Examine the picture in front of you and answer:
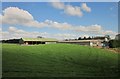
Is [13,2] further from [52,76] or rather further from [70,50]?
[70,50]

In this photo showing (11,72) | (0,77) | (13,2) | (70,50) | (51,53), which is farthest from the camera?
(70,50)

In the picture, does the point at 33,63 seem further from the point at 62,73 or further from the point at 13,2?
the point at 13,2

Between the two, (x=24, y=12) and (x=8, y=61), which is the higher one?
(x=24, y=12)

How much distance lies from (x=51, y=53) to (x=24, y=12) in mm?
2374

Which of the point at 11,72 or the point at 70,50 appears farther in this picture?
the point at 70,50

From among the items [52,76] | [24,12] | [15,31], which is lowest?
[52,76]

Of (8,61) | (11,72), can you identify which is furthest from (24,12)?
(11,72)

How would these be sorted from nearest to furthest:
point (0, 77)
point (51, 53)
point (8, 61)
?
point (0, 77)
point (8, 61)
point (51, 53)

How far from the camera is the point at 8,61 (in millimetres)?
5871

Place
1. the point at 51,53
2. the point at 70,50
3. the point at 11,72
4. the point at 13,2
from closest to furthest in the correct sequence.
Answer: the point at 11,72, the point at 13,2, the point at 51,53, the point at 70,50

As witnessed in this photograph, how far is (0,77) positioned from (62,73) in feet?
4.49

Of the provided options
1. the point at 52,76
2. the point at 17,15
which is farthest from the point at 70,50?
the point at 52,76

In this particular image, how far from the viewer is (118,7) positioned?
593 cm

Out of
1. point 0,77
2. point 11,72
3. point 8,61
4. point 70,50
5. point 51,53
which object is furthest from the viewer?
point 70,50
